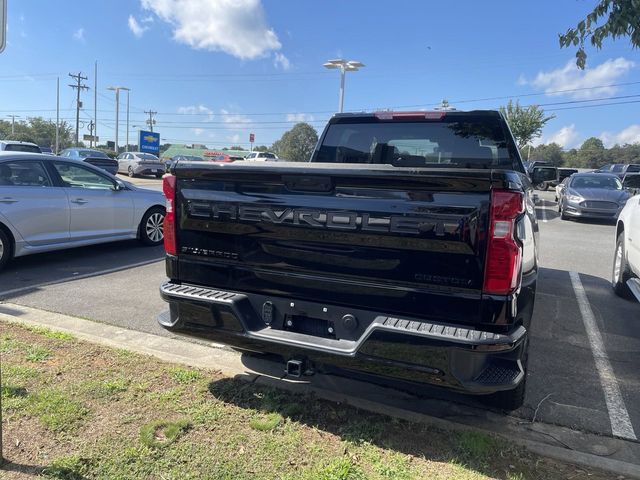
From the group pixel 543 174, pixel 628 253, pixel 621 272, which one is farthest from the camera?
pixel 621 272

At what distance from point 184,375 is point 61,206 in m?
4.59

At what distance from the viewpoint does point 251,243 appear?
120 inches

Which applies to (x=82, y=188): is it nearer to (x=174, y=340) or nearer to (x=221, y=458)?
(x=174, y=340)

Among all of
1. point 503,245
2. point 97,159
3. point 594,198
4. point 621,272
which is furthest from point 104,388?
point 97,159

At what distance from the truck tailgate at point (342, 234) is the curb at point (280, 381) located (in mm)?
952

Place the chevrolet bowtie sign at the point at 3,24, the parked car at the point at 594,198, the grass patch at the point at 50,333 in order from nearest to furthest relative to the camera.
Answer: the chevrolet bowtie sign at the point at 3,24 < the grass patch at the point at 50,333 < the parked car at the point at 594,198

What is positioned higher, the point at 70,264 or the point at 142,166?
the point at 142,166

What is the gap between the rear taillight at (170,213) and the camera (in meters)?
3.26

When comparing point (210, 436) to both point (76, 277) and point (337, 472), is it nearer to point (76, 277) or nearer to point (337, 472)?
point (337, 472)

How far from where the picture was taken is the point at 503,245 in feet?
8.00

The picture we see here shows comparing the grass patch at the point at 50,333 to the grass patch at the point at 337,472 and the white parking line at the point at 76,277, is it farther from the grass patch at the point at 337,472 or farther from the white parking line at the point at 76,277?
the grass patch at the point at 337,472

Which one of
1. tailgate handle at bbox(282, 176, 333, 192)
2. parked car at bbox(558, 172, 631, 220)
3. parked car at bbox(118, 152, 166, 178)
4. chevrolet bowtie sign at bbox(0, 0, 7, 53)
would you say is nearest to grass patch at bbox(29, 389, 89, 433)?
tailgate handle at bbox(282, 176, 333, 192)

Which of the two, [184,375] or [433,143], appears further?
[433,143]

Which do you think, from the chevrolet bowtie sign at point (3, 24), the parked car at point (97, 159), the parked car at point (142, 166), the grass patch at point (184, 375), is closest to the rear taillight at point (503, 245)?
the grass patch at point (184, 375)
